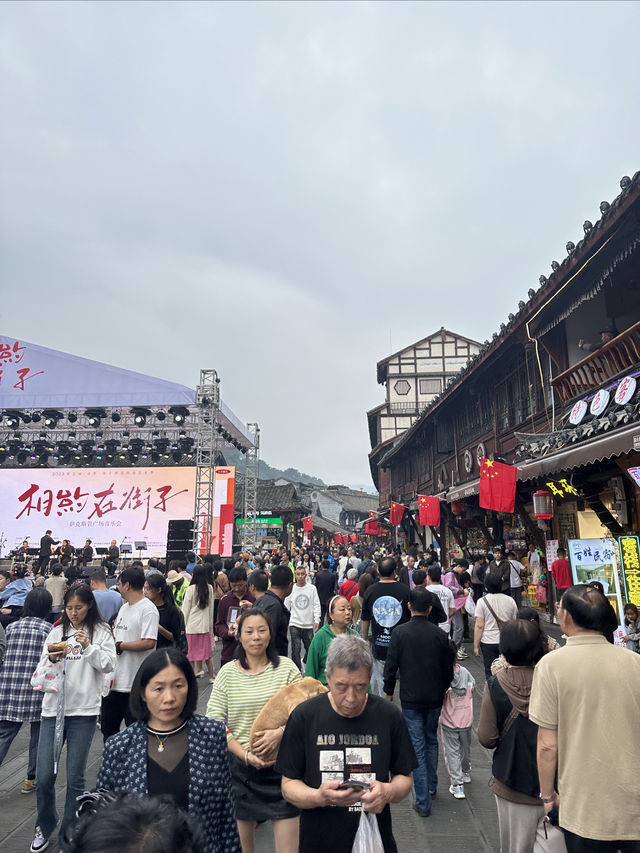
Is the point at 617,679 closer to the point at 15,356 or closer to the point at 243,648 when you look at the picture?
the point at 243,648

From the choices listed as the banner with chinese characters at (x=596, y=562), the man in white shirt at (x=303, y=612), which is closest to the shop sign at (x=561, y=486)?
the banner with chinese characters at (x=596, y=562)

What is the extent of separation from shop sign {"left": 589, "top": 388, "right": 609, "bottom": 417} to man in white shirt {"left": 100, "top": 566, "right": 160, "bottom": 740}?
6.56 meters

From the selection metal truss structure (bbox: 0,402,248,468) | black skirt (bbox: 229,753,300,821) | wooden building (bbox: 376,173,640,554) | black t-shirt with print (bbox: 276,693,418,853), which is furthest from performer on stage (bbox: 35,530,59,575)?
black t-shirt with print (bbox: 276,693,418,853)

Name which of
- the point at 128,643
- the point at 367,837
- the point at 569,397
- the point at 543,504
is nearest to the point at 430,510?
the point at 543,504

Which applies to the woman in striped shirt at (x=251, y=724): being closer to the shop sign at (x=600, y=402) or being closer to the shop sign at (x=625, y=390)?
the shop sign at (x=625, y=390)

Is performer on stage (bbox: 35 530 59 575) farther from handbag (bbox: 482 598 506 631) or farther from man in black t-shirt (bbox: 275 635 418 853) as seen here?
man in black t-shirt (bbox: 275 635 418 853)

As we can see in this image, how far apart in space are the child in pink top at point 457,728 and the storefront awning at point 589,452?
3.13 m

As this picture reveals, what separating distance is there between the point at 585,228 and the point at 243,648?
24.3ft

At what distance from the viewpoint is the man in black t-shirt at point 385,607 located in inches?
229

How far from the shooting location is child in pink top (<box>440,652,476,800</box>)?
182 inches

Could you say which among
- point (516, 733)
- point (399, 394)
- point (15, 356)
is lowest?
point (516, 733)

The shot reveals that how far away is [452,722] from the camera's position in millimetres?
4621

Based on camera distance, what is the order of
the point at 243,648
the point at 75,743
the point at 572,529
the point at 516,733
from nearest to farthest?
1. the point at 516,733
2. the point at 243,648
3. the point at 75,743
4. the point at 572,529

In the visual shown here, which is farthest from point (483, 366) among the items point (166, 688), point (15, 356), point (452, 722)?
point (15, 356)
